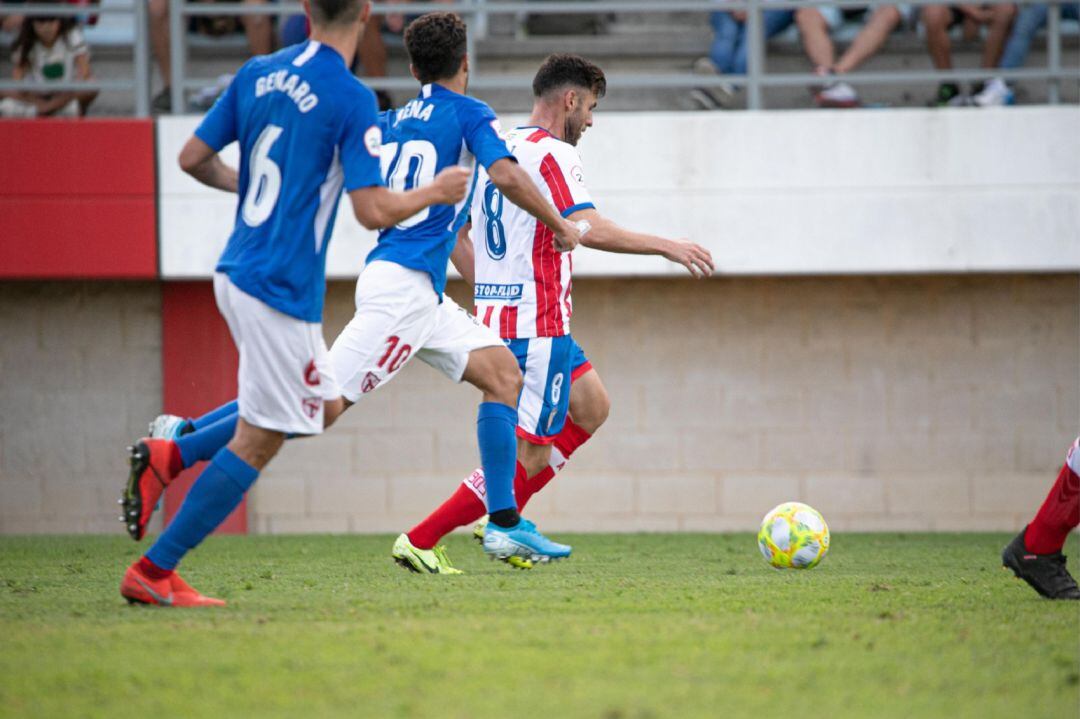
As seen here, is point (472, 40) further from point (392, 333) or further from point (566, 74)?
point (392, 333)

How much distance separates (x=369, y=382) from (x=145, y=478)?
99 cm

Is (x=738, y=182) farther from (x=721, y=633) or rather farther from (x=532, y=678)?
(x=532, y=678)

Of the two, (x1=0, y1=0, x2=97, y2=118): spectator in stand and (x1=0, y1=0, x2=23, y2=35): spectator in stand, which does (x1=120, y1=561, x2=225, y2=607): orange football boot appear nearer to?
(x1=0, y1=0, x2=97, y2=118): spectator in stand

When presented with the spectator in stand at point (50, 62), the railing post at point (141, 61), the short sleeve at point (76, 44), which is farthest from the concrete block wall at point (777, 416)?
the short sleeve at point (76, 44)

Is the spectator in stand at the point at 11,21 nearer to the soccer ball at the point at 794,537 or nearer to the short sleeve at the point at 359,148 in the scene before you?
the short sleeve at the point at 359,148

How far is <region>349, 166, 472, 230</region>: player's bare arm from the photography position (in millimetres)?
3984

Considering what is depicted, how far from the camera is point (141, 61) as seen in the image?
9758 millimetres

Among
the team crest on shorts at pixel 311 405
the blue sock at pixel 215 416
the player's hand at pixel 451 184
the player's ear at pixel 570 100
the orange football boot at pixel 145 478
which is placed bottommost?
the orange football boot at pixel 145 478

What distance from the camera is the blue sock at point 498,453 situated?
5.22 m

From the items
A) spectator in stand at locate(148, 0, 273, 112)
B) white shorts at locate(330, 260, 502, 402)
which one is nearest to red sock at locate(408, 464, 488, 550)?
white shorts at locate(330, 260, 502, 402)

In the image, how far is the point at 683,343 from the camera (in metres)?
10.3

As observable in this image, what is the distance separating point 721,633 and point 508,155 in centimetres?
198

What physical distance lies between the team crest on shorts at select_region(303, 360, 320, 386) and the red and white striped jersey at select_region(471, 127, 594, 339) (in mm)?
1634

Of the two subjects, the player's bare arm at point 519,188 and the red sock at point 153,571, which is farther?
the player's bare arm at point 519,188
